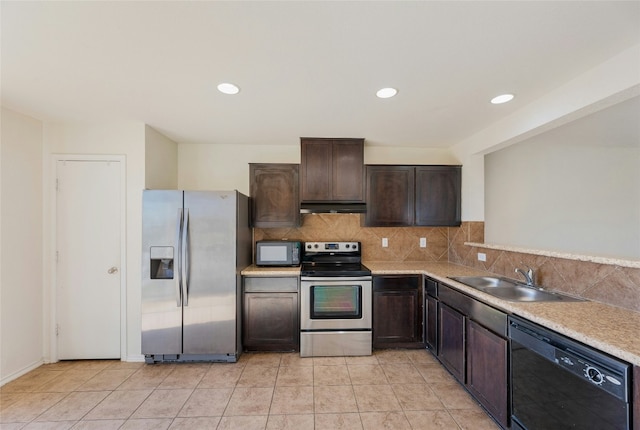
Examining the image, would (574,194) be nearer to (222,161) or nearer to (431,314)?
(431,314)

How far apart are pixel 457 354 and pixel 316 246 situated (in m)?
1.83

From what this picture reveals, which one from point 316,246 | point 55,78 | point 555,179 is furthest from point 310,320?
point 555,179

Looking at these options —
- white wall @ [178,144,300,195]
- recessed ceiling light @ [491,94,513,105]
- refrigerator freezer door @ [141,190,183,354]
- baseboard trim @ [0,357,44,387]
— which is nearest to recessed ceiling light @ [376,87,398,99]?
recessed ceiling light @ [491,94,513,105]

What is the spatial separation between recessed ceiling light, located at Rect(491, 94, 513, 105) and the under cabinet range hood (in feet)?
5.27

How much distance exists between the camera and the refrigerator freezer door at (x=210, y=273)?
8.49 ft

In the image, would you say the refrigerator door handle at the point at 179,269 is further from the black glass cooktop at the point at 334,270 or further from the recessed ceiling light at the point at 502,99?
the recessed ceiling light at the point at 502,99

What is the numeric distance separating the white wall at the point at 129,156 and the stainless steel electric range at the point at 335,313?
1.71 m

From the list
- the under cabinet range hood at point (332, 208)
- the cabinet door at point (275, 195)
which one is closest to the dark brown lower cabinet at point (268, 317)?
the cabinet door at point (275, 195)

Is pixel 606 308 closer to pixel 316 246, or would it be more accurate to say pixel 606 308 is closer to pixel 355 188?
pixel 355 188

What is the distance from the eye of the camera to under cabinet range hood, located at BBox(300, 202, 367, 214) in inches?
121

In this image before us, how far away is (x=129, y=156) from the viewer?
A: 2670 mm

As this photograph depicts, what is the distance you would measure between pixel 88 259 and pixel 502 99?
13.5 ft

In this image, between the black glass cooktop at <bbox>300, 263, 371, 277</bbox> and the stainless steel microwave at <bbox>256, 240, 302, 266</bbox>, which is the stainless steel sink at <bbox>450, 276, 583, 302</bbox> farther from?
the stainless steel microwave at <bbox>256, 240, 302, 266</bbox>

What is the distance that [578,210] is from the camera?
11.3ft
